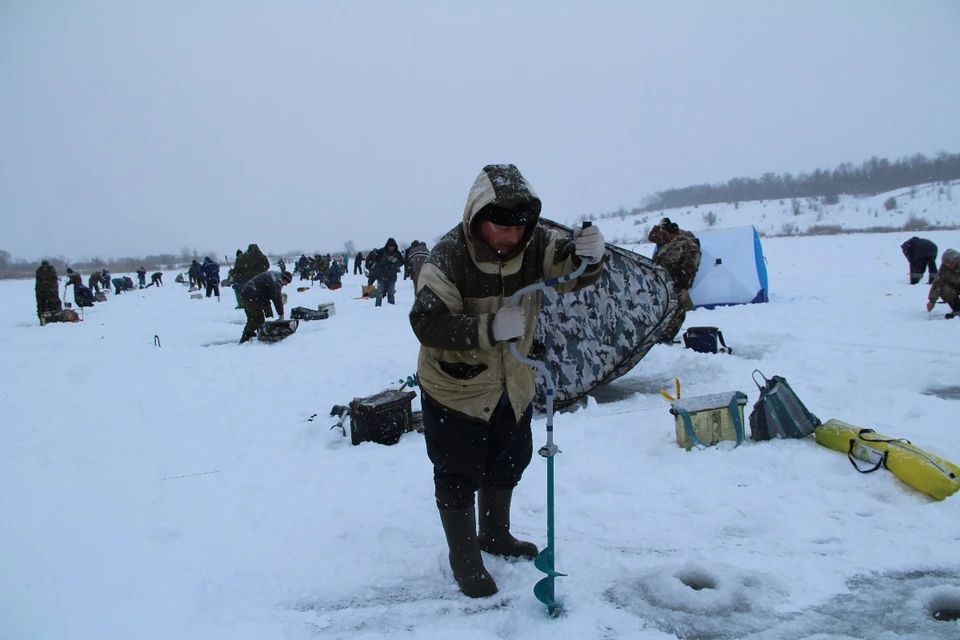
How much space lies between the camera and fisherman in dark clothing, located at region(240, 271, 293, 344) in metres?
10.3

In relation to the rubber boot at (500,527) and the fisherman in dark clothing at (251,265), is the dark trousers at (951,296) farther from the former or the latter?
the fisherman in dark clothing at (251,265)

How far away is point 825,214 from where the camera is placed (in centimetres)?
7462

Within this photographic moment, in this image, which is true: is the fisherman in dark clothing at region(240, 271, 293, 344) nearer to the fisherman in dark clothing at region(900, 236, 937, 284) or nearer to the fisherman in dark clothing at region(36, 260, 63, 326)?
the fisherman in dark clothing at region(36, 260, 63, 326)

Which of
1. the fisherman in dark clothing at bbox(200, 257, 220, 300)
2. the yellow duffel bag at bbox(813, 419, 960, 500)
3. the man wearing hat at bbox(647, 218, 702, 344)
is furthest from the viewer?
the fisherman in dark clothing at bbox(200, 257, 220, 300)

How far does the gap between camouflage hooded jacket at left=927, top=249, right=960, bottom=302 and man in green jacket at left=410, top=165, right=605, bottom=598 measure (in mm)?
9519

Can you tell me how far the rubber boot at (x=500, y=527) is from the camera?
2744 mm

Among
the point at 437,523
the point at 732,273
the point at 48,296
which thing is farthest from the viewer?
the point at 48,296

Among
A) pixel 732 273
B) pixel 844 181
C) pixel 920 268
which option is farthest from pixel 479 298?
pixel 844 181

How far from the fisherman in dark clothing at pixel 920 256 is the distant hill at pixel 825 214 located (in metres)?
36.8

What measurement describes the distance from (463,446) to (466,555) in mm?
527

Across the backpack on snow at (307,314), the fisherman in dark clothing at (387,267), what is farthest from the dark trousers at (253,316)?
the fisherman in dark clothing at (387,267)

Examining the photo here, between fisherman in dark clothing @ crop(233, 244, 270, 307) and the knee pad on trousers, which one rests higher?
fisherman in dark clothing @ crop(233, 244, 270, 307)

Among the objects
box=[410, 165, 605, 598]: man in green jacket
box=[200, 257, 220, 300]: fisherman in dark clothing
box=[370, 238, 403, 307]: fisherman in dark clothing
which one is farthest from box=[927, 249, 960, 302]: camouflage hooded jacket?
box=[200, 257, 220, 300]: fisherman in dark clothing

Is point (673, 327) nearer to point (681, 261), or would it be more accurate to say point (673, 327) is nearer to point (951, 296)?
point (681, 261)
